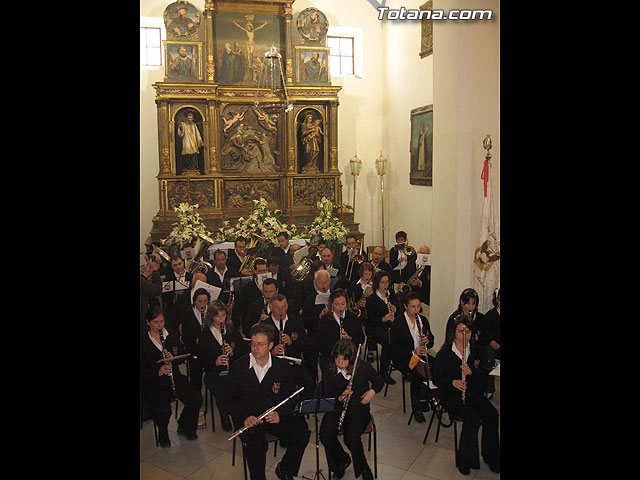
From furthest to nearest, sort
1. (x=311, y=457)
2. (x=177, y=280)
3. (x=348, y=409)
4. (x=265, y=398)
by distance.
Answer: (x=177, y=280)
(x=311, y=457)
(x=348, y=409)
(x=265, y=398)

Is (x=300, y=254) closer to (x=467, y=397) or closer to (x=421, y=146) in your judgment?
(x=421, y=146)

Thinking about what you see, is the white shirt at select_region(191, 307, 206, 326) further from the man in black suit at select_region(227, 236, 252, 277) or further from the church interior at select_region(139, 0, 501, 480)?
the church interior at select_region(139, 0, 501, 480)

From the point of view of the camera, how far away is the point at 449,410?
5973 millimetres

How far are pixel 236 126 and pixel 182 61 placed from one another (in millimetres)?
2030

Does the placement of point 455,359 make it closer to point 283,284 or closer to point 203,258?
point 283,284

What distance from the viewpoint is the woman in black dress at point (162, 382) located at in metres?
6.23

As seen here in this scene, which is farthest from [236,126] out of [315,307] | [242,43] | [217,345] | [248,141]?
[217,345]

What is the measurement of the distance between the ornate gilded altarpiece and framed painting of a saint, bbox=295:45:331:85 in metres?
0.18

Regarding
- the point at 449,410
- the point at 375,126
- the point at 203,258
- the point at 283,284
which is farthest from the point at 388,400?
the point at 375,126

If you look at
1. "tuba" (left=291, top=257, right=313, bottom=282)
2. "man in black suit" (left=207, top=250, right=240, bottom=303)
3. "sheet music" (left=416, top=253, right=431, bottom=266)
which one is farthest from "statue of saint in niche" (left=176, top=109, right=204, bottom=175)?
"sheet music" (left=416, top=253, right=431, bottom=266)

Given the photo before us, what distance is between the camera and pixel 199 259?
10.1 m

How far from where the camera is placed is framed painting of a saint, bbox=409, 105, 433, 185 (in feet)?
43.0

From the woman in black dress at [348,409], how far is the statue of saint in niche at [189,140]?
9.49 meters

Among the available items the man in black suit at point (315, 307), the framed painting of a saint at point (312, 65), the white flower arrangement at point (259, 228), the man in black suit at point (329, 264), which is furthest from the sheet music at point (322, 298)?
the framed painting of a saint at point (312, 65)
